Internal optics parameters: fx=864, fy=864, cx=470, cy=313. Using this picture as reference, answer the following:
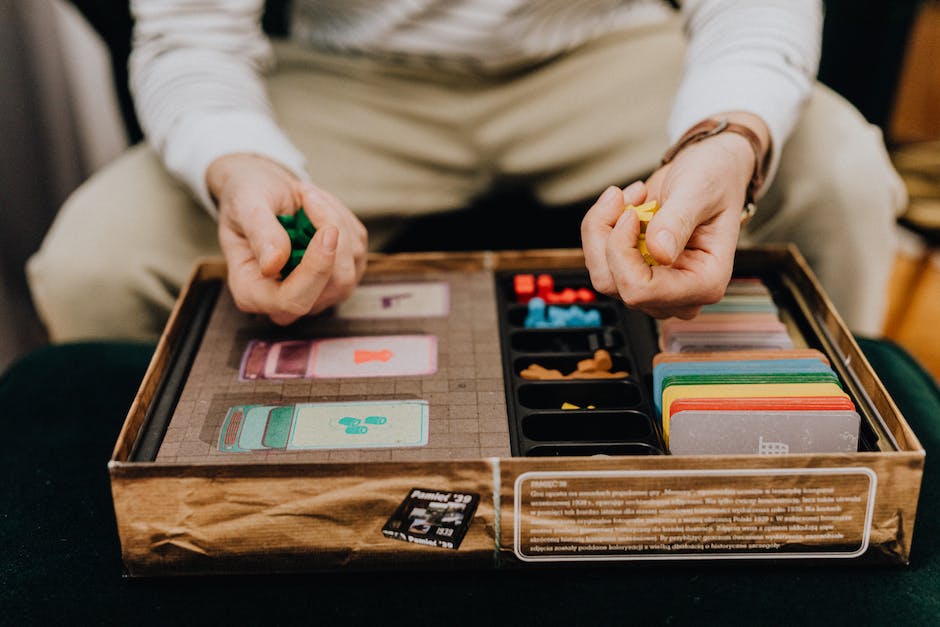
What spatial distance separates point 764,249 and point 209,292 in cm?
49

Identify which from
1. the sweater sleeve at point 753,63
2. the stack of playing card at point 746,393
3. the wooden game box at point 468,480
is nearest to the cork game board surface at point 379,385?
the wooden game box at point 468,480

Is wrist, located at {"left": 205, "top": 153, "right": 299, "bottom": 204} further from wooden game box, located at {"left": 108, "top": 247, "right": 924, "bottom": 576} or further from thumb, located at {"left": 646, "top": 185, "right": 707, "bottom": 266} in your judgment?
thumb, located at {"left": 646, "top": 185, "right": 707, "bottom": 266}

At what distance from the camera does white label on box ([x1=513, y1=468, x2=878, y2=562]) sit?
503 millimetres

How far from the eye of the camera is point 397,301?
2.41 feet

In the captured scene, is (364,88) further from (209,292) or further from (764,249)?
(764,249)

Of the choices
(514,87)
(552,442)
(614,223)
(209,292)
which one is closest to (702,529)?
(552,442)

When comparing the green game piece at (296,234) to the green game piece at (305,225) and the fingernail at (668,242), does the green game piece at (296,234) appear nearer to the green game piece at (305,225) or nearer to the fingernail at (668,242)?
the green game piece at (305,225)

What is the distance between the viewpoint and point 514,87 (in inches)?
39.5

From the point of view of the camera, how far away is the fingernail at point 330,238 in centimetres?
60

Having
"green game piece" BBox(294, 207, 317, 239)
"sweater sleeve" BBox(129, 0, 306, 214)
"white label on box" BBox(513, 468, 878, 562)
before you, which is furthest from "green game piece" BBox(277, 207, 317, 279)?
"white label on box" BBox(513, 468, 878, 562)

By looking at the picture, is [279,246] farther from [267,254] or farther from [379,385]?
[379,385]

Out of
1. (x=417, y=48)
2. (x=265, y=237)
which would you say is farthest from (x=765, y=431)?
(x=417, y=48)

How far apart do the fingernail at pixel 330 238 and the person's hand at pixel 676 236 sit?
173mm

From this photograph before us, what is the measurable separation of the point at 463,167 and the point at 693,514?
0.60m
